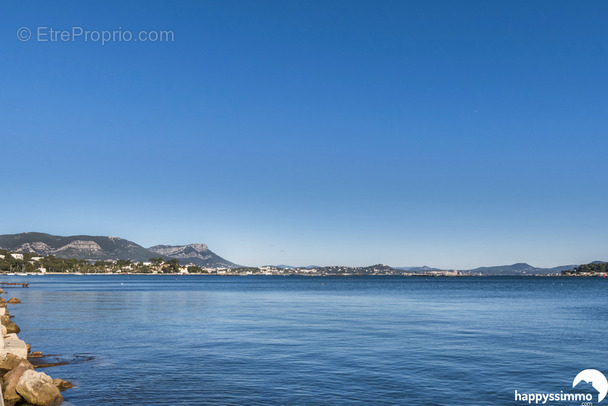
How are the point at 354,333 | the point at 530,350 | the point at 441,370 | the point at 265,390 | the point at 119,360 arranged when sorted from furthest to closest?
the point at 354,333 → the point at 530,350 → the point at 119,360 → the point at 441,370 → the point at 265,390

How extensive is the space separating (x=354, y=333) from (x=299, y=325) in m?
8.11

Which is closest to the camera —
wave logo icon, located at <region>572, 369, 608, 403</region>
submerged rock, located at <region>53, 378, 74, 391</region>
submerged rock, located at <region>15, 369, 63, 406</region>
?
submerged rock, located at <region>15, 369, 63, 406</region>

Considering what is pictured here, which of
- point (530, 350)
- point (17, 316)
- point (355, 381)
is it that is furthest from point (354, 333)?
point (17, 316)

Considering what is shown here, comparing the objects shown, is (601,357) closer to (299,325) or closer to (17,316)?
(299,325)

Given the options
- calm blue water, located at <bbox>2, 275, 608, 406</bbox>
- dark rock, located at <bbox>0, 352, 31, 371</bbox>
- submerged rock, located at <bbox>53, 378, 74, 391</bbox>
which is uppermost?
dark rock, located at <bbox>0, 352, 31, 371</bbox>

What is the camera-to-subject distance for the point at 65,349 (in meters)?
33.7

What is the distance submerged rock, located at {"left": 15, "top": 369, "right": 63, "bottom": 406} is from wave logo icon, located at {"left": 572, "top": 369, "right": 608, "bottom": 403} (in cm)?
2429

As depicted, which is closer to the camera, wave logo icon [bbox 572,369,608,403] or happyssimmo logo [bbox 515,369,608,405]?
happyssimmo logo [bbox 515,369,608,405]

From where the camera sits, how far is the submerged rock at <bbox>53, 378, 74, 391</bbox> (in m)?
22.3

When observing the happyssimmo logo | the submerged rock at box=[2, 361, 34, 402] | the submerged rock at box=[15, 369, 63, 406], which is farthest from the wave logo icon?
the submerged rock at box=[2, 361, 34, 402]

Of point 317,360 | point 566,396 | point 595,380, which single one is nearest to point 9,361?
point 317,360

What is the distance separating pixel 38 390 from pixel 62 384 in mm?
2522

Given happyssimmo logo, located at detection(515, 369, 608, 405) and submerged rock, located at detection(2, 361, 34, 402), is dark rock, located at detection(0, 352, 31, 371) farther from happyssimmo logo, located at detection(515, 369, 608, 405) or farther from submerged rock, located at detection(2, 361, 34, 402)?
happyssimmo logo, located at detection(515, 369, 608, 405)

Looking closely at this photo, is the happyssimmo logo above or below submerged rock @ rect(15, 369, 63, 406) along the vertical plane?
below
